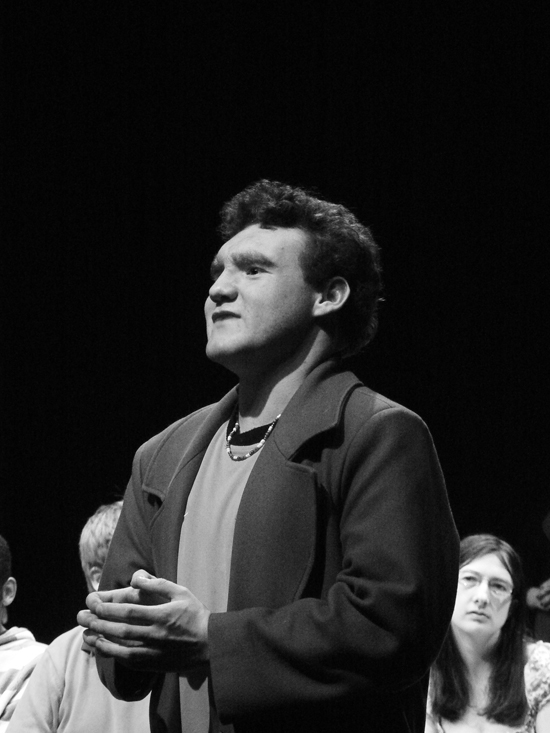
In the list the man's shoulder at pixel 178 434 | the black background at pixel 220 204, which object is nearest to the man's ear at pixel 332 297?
the man's shoulder at pixel 178 434

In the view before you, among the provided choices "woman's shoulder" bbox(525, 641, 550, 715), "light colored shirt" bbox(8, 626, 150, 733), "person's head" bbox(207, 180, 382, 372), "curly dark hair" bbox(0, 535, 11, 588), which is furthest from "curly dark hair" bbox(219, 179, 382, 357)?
"curly dark hair" bbox(0, 535, 11, 588)

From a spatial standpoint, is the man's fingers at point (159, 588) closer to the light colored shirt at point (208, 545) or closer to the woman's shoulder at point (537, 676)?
the light colored shirt at point (208, 545)

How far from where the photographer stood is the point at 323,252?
146 centimetres

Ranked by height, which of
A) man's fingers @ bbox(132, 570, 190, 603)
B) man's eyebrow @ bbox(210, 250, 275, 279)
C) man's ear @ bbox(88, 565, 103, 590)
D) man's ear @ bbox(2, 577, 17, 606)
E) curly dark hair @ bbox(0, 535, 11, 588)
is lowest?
man's ear @ bbox(2, 577, 17, 606)

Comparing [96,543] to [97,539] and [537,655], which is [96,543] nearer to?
[97,539]

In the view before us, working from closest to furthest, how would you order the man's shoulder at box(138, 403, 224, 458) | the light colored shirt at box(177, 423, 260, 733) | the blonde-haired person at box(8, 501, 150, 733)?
the light colored shirt at box(177, 423, 260, 733) < the man's shoulder at box(138, 403, 224, 458) < the blonde-haired person at box(8, 501, 150, 733)

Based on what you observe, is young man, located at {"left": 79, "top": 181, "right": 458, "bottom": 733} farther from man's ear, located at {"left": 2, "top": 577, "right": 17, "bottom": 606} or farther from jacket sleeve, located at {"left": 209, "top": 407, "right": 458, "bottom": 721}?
man's ear, located at {"left": 2, "top": 577, "right": 17, "bottom": 606}

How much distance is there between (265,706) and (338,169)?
299 cm

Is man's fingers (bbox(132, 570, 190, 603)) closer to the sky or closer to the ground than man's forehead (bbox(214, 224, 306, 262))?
closer to the ground

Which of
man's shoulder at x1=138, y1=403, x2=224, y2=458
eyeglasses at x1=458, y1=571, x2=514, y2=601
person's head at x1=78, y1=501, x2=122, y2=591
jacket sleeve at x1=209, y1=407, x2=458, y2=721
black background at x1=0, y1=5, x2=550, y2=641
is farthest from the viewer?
black background at x1=0, y1=5, x2=550, y2=641

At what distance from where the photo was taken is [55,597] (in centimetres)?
416

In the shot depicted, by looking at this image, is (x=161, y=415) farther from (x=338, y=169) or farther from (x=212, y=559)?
(x=212, y=559)

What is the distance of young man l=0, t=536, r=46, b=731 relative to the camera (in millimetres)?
2678

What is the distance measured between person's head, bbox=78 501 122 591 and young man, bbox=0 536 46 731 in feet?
1.01
